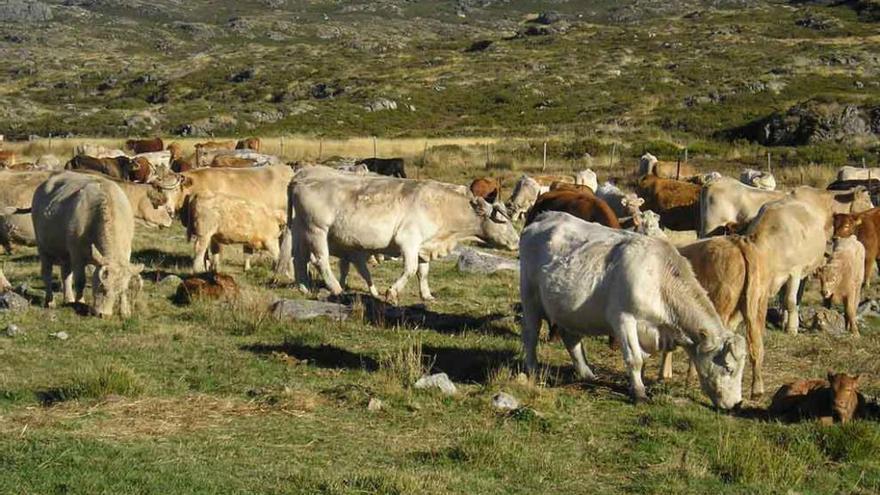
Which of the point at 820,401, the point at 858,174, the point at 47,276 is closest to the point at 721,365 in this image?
the point at 820,401

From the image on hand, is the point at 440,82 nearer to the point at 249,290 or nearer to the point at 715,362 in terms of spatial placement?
the point at 249,290

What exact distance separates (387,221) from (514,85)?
7519 cm

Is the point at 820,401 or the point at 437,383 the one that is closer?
the point at 820,401

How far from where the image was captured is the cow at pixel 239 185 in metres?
20.7

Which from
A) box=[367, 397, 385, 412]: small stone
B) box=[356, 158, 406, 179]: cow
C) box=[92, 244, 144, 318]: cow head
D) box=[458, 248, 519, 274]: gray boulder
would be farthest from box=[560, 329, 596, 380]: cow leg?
box=[356, 158, 406, 179]: cow

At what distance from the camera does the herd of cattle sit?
10328 mm

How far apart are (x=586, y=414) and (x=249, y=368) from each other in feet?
11.9

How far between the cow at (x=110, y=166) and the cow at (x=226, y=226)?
1319 cm

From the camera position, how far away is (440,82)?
9400 cm

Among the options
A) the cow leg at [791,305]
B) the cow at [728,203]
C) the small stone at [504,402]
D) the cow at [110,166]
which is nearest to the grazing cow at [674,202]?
the cow at [728,203]

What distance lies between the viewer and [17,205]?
1827 cm

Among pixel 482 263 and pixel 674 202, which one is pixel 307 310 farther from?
pixel 674 202

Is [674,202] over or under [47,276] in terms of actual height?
under

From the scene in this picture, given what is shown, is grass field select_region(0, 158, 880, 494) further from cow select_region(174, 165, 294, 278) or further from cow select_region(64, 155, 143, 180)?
cow select_region(64, 155, 143, 180)
